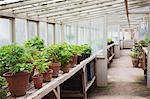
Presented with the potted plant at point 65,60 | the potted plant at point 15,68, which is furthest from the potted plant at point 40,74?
the potted plant at point 65,60

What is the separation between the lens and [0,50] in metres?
3.00

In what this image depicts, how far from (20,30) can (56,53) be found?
3.79 feet

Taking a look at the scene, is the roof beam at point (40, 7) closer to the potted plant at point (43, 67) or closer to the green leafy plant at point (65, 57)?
the green leafy plant at point (65, 57)

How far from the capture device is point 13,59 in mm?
2842

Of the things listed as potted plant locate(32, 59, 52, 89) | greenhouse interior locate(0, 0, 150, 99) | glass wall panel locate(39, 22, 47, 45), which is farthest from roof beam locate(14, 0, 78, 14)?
potted plant locate(32, 59, 52, 89)

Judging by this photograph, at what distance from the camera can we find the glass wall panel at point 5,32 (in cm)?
433

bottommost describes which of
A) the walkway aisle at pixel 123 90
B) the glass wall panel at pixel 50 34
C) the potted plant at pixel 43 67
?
the walkway aisle at pixel 123 90

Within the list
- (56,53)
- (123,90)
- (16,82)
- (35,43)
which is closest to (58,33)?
(123,90)

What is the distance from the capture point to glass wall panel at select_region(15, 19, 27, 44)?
491 cm

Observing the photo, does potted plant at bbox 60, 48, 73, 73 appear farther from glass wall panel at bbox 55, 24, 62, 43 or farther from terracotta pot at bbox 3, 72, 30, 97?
glass wall panel at bbox 55, 24, 62, 43

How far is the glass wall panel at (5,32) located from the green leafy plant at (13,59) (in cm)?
143

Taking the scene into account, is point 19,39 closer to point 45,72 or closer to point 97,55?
point 45,72

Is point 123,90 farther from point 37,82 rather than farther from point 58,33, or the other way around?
point 37,82

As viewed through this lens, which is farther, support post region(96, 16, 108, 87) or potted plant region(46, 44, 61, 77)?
support post region(96, 16, 108, 87)
